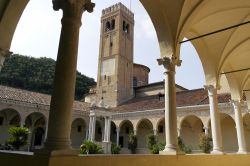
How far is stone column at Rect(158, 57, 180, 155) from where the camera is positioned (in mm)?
6125

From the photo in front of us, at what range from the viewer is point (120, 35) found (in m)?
37.1

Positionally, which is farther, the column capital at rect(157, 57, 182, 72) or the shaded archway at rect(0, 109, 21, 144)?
the shaded archway at rect(0, 109, 21, 144)

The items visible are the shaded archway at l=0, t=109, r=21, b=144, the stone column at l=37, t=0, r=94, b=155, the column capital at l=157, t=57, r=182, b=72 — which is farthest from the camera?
the shaded archway at l=0, t=109, r=21, b=144

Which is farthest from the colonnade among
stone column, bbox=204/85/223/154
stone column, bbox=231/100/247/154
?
stone column, bbox=231/100/247/154

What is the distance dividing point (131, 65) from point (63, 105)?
35225 mm

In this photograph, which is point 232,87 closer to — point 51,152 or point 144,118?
point 51,152

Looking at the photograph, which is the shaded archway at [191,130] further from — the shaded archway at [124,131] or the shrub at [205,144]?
the shaded archway at [124,131]

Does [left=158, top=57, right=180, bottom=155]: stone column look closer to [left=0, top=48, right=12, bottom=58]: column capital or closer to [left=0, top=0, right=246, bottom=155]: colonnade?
[left=0, top=0, right=246, bottom=155]: colonnade

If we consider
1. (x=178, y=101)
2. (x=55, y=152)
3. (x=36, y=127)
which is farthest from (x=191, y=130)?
(x=55, y=152)

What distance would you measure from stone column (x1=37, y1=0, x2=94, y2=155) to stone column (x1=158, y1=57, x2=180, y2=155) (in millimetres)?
3185

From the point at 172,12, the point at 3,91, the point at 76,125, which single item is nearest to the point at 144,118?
the point at 76,125

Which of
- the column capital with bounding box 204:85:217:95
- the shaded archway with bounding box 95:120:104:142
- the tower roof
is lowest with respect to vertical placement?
the shaded archway with bounding box 95:120:104:142

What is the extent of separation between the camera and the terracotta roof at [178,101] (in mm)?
25027

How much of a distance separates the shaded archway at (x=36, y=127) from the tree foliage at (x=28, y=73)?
13403mm
